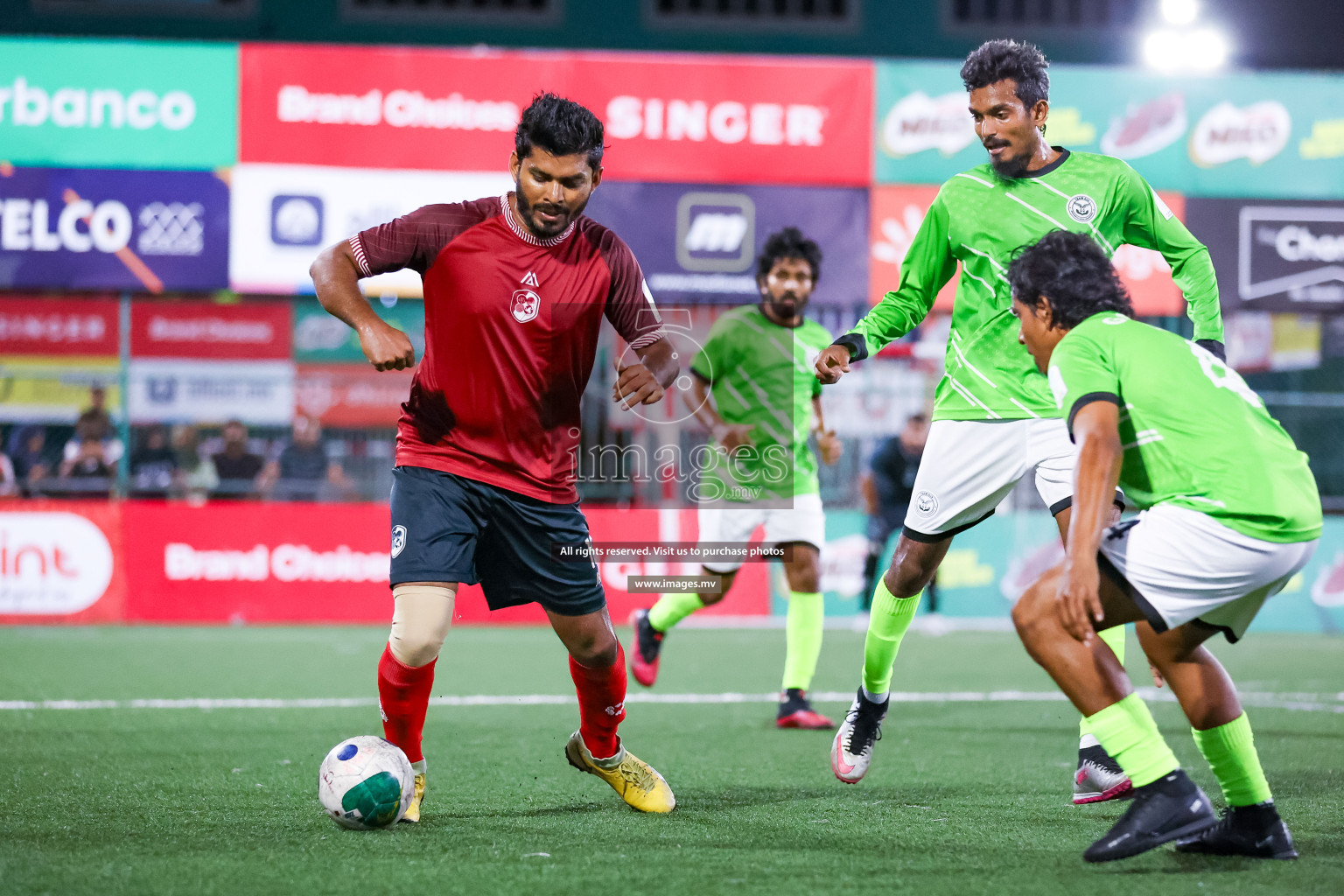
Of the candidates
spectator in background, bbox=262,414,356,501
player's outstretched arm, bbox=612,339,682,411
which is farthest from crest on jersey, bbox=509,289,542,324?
spectator in background, bbox=262,414,356,501

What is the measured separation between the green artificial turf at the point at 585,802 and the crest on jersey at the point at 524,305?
1600 mm

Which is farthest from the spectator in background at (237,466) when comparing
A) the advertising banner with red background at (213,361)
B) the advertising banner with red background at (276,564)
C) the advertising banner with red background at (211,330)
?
the advertising banner with red background at (211,330)

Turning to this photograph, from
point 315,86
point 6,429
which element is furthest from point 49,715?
point 315,86

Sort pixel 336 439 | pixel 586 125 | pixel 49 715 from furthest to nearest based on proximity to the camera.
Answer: pixel 336 439
pixel 49 715
pixel 586 125

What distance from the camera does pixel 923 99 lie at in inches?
562

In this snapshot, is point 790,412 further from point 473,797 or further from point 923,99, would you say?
point 923,99

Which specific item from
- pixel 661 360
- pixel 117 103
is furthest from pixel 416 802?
pixel 117 103

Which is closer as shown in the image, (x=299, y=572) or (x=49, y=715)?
(x=49, y=715)

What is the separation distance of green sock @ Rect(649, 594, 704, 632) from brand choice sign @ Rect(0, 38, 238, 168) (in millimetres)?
8375

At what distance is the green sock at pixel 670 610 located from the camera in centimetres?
761

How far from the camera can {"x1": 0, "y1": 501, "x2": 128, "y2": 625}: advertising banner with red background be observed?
12.6m

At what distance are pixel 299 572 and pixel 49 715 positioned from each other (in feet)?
20.8

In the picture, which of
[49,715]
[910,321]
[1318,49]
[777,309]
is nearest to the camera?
[910,321]

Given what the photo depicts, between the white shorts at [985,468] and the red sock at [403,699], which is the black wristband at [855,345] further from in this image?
the red sock at [403,699]
